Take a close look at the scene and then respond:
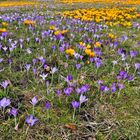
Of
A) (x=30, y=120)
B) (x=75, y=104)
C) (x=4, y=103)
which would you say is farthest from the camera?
(x=75, y=104)

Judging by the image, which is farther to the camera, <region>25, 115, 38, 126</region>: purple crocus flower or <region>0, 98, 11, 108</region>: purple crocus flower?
<region>0, 98, 11, 108</region>: purple crocus flower

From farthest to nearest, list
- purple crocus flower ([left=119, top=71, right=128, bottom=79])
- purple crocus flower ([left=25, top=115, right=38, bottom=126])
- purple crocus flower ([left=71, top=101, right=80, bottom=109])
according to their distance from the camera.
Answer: purple crocus flower ([left=119, top=71, right=128, bottom=79])
purple crocus flower ([left=71, top=101, right=80, bottom=109])
purple crocus flower ([left=25, top=115, right=38, bottom=126])

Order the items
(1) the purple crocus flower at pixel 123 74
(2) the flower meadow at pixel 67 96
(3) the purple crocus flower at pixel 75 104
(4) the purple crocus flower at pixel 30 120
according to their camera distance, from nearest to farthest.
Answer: (4) the purple crocus flower at pixel 30 120 < (2) the flower meadow at pixel 67 96 < (3) the purple crocus flower at pixel 75 104 < (1) the purple crocus flower at pixel 123 74

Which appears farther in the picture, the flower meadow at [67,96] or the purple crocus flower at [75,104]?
the purple crocus flower at [75,104]

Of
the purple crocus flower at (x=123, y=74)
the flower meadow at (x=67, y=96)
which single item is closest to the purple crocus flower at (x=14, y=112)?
the flower meadow at (x=67, y=96)

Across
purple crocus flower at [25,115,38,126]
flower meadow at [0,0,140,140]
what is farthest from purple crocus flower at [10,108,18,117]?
purple crocus flower at [25,115,38,126]

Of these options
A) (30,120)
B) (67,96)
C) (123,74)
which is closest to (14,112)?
(30,120)

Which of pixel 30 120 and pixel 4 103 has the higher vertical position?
pixel 4 103

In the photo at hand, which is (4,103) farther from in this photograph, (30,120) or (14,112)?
(30,120)

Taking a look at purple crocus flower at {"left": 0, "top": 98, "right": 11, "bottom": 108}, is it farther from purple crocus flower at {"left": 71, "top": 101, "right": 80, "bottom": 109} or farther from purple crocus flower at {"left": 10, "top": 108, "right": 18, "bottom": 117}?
purple crocus flower at {"left": 71, "top": 101, "right": 80, "bottom": 109}

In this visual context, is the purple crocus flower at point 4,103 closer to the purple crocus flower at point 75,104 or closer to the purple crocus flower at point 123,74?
the purple crocus flower at point 75,104

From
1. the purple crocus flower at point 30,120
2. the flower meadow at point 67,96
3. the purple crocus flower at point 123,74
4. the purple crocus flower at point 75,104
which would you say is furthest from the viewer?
the purple crocus flower at point 123,74

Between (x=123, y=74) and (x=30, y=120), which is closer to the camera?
(x=30, y=120)

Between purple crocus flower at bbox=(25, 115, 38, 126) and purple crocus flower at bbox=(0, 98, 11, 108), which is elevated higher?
purple crocus flower at bbox=(0, 98, 11, 108)
